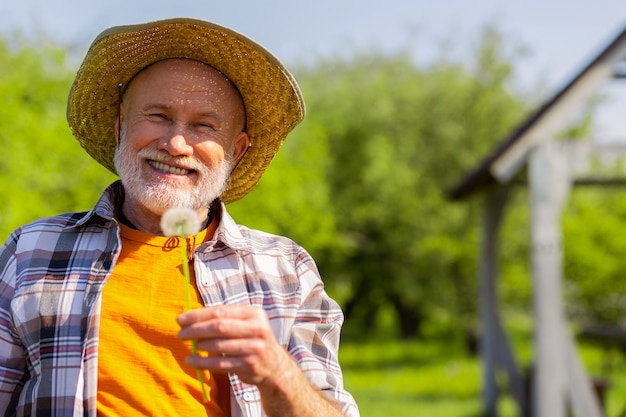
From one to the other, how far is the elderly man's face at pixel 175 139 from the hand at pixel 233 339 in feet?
2.20

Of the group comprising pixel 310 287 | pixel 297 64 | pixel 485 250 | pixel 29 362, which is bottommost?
pixel 29 362

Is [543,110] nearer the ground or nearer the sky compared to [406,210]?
nearer the ground

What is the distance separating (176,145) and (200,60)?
339mm

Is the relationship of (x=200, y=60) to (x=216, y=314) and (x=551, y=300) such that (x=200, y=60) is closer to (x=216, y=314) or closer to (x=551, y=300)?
(x=216, y=314)

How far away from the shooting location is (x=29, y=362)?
216 centimetres

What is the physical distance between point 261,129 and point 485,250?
9084mm

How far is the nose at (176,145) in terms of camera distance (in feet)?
7.47

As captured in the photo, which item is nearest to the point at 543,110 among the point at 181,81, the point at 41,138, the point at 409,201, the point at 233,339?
the point at 41,138

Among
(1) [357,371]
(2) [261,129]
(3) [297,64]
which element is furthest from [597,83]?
(3) [297,64]

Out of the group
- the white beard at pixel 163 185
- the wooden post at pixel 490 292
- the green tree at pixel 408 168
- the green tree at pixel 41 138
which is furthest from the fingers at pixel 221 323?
the green tree at pixel 408 168

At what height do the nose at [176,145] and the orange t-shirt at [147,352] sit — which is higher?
the nose at [176,145]

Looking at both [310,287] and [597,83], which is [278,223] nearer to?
[597,83]

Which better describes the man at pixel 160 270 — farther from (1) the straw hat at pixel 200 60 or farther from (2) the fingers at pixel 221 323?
(2) the fingers at pixel 221 323

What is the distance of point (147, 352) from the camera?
2145mm
